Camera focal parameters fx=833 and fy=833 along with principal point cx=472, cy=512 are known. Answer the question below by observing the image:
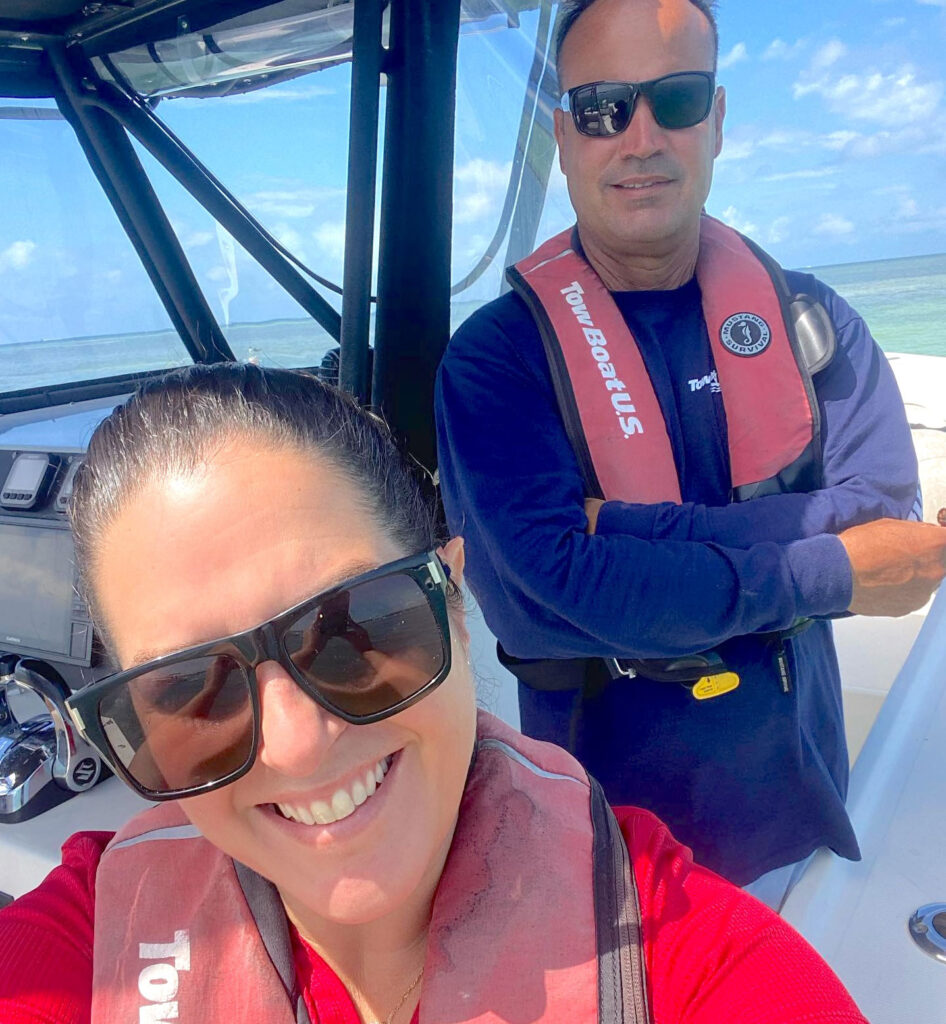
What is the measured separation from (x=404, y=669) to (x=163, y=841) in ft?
1.40

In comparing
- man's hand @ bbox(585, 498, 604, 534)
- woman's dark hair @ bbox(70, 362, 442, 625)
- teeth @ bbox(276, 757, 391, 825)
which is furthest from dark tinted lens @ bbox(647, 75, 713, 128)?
teeth @ bbox(276, 757, 391, 825)

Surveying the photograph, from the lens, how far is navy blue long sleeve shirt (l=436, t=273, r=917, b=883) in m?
1.25

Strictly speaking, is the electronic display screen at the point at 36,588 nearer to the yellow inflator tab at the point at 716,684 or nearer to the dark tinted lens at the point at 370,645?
the dark tinted lens at the point at 370,645

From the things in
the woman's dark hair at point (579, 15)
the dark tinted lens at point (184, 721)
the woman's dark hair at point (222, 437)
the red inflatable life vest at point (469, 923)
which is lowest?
the red inflatable life vest at point (469, 923)

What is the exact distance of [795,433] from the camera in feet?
4.66

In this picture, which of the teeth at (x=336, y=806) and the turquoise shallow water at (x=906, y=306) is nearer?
the teeth at (x=336, y=806)

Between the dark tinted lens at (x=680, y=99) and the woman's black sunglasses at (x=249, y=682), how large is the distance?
0.95 metres

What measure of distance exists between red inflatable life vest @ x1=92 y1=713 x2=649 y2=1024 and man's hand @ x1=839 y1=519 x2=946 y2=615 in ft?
1.88

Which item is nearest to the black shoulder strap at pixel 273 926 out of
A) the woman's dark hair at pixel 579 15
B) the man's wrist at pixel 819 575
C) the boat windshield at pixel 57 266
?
the man's wrist at pixel 819 575

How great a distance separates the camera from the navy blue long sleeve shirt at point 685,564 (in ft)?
4.10

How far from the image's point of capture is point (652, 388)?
142 cm

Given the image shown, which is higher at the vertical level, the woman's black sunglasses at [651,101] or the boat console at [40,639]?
the woman's black sunglasses at [651,101]

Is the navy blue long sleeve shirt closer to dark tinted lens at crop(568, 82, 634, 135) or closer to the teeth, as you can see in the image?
dark tinted lens at crop(568, 82, 634, 135)

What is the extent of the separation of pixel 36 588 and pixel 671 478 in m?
1.39
